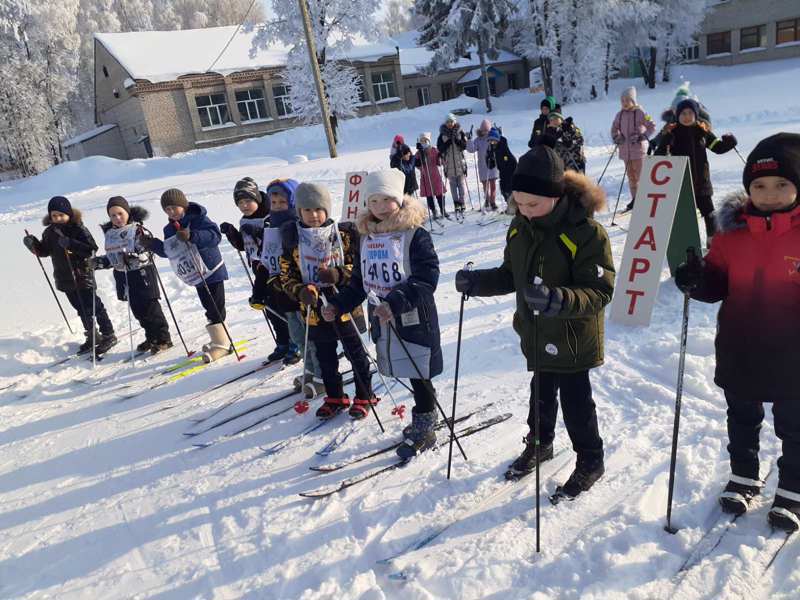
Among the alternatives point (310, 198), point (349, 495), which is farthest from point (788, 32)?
point (349, 495)

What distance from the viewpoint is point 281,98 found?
105ft

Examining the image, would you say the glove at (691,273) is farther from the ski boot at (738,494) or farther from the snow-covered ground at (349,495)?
the snow-covered ground at (349,495)

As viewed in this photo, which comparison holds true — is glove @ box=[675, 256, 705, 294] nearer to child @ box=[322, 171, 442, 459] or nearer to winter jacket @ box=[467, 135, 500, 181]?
child @ box=[322, 171, 442, 459]

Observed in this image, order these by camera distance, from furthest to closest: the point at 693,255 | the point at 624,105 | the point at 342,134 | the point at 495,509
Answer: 1. the point at 342,134
2. the point at 624,105
3. the point at 495,509
4. the point at 693,255

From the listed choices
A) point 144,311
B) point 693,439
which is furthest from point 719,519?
point 144,311

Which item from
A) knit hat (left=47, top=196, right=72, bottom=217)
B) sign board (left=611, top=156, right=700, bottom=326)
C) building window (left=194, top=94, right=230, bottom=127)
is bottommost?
sign board (left=611, top=156, right=700, bottom=326)

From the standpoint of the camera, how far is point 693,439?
3.19 m

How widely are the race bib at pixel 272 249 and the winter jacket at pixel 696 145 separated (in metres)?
4.34

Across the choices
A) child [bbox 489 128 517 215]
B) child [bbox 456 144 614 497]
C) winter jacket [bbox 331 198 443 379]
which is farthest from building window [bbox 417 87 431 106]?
child [bbox 456 144 614 497]

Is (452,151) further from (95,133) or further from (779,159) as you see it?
(95,133)

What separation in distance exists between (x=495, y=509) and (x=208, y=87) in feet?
107

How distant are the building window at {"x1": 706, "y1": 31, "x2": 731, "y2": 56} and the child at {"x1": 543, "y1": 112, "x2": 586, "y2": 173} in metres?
33.4

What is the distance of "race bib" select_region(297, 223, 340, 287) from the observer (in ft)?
12.4

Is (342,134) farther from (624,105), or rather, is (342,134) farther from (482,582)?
(482,582)
